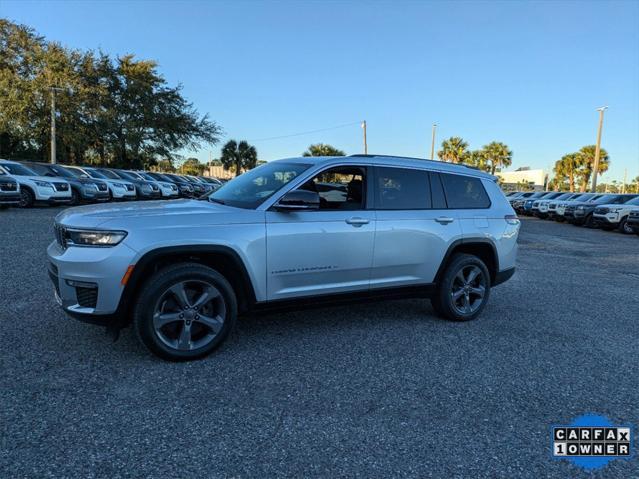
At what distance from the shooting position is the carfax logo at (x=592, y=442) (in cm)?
259

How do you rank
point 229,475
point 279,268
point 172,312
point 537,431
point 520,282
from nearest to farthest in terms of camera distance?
point 229,475 → point 537,431 → point 172,312 → point 279,268 → point 520,282

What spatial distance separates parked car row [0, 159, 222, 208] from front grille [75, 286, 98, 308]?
8.06 meters

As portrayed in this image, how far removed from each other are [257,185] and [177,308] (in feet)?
4.65

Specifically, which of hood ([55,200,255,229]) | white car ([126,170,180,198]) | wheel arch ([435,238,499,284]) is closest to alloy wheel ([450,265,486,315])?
wheel arch ([435,238,499,284])

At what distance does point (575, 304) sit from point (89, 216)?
19.5 feet

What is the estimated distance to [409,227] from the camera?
4473 millimetres

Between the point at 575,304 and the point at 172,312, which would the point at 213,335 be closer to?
the point at 172,312

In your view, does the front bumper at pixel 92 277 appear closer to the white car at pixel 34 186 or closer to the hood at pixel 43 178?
the white car at pixel 34 186

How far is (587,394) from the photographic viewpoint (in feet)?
10.9

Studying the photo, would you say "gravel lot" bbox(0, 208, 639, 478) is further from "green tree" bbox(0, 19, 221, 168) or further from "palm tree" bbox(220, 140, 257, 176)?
"palm tree" bbox(220, 140, 257, 176)

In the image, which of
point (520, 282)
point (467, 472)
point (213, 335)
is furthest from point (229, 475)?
point (520, 282)

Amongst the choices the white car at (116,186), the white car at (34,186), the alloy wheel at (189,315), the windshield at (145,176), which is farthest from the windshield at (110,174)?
the alloy wheel at (189,315)

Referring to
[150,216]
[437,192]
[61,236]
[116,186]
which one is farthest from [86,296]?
[116,186]

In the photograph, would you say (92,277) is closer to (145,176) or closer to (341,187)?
(341,187)
